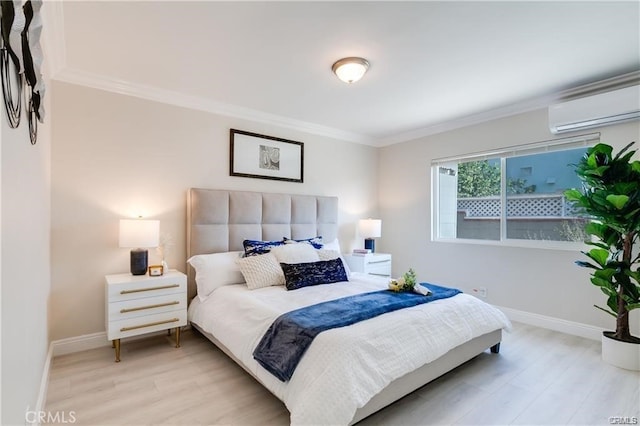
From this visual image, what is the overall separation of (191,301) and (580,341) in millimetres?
3849

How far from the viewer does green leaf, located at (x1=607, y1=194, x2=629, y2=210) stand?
93.9 inches

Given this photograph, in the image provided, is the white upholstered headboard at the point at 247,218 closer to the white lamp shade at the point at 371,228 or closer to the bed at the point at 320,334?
the bed at the point at 320,334

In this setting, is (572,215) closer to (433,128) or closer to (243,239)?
(433,128)

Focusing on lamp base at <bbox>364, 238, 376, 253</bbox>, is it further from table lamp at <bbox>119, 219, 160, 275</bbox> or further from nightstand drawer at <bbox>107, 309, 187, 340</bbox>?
table lamp at <bbox>119, 219, 160, 275</bbox>

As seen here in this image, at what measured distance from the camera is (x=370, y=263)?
14.1 ft

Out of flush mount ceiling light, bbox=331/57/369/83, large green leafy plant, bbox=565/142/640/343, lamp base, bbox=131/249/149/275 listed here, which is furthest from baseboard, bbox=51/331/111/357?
large green leafy plant, bbox=565/142/640/343

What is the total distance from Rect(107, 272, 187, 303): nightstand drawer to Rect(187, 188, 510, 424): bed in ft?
0.68

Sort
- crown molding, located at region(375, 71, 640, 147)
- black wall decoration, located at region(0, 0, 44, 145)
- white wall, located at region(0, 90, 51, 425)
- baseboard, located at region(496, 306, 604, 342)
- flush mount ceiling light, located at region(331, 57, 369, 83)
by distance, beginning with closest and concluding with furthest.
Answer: black wall decoration, located at region(0, 0, 44, 145), white wall, located at region(0, 90, 51, 425), flush mount ceiling light, located at region(331, 57, 369, 83), crown molding, located at region(375, 71, 640, 147), baseboard, located at region(496, 306, 604, 342)

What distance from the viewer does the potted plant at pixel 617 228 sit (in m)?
2.45

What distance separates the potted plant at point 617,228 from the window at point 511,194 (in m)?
0.59

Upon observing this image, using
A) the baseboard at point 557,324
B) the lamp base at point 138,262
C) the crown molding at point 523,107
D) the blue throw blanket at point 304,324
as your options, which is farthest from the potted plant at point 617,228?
the lamp base at point 138,262

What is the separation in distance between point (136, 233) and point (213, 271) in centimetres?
74

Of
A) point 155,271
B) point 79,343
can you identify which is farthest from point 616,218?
point 79,343

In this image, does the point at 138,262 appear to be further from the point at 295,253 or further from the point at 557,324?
the point at 557,324
